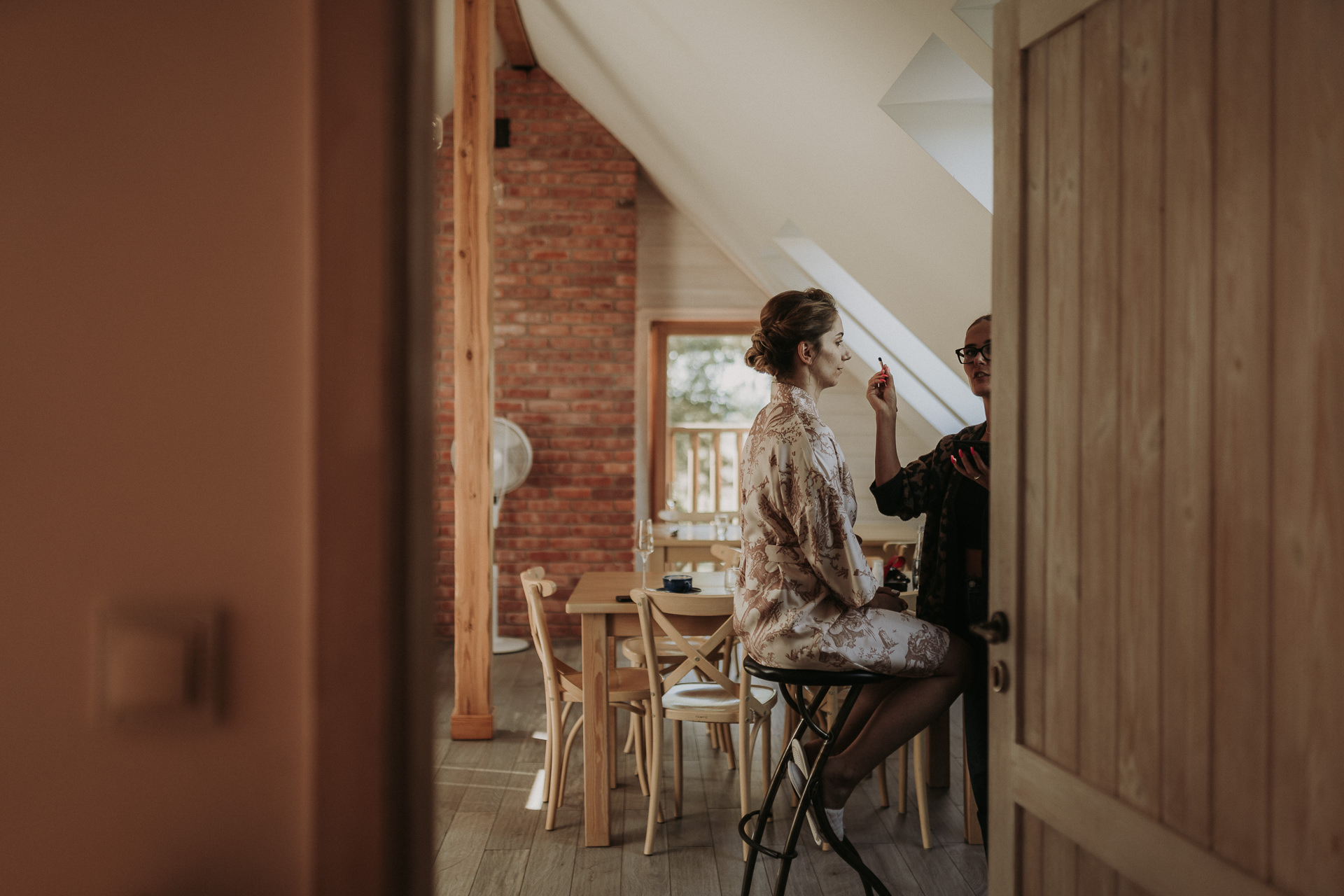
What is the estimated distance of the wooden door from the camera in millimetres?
928

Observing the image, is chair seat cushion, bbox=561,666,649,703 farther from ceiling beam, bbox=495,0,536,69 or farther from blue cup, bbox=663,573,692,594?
ceiling beam, bbox=495,0,536,69

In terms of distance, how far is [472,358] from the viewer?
12.4 ft

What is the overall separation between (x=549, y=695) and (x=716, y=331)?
3.82m

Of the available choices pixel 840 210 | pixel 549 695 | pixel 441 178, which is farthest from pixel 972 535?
pixel 441 178

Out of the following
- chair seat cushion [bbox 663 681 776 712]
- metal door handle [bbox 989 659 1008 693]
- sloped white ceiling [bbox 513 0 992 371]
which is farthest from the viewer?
chair seat cushion [bbox 663 681 776 712]

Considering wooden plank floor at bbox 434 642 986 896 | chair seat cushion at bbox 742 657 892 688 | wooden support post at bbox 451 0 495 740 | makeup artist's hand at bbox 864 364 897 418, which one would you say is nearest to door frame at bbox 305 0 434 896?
chair seat cushion at bbox 742 657 892 688

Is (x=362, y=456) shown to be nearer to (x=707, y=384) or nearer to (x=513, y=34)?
(x=513, y=34)

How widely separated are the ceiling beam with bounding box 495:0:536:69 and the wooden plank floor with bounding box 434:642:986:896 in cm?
404

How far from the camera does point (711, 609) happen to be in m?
2.57

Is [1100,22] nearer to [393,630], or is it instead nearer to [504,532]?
[393,630]

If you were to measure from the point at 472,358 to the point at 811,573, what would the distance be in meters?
2.21

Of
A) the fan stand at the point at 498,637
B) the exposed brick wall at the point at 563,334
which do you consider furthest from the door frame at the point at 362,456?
the exposed brick wall at the point at 563,334

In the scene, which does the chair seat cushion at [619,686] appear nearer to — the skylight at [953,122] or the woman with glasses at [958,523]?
the woman with glasses at [958,523]

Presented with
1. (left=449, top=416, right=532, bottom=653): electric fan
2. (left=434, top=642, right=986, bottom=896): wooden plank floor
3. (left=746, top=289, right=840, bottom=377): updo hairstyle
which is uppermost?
(left=746, top=289, right=840, bottom=377): updo hairstyle
